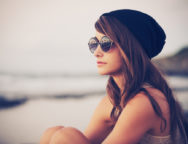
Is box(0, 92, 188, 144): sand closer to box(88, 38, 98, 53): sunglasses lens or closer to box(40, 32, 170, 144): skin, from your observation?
box(40, 32, 170, 144): skin

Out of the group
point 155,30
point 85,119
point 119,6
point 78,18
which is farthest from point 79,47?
point 155,30

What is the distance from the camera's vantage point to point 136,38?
3.93ft

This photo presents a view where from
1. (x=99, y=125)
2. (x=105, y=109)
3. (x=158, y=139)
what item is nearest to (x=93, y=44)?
(x=105, y=109)

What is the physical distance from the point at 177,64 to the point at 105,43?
1.56 meters

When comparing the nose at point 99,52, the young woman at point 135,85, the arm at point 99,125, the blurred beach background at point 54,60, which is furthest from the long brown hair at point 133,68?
the blurred beach background at point 54,60

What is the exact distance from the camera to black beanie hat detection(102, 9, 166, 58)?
1196 mm

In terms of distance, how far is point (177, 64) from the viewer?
2.49m

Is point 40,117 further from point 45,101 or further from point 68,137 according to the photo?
point 68,137

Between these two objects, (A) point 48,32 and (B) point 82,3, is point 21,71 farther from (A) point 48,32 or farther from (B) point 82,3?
(B) point 82,3

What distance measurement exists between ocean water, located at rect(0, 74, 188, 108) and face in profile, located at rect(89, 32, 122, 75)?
3.77 feet

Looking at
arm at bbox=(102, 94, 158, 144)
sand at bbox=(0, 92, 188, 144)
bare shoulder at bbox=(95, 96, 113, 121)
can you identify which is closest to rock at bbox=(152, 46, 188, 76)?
sand at bbox=(0, 92, 188, 144)

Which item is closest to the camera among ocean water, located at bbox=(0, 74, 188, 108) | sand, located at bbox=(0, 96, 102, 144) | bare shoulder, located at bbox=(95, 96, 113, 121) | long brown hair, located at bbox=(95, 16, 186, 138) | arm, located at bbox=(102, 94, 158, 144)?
arm, located at bbox=(102, 94, 158, 144)

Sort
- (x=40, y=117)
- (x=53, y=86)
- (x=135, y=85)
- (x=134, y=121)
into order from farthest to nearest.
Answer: (x=53, y=86)
(x=40, y=117)
(x=135, y=85)
(x=134, y=121)

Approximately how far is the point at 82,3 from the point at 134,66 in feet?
4.36
